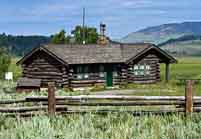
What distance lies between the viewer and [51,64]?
43812 mm

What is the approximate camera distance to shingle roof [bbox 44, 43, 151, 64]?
142 feet

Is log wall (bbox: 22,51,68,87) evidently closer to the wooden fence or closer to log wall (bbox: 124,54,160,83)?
log wall (bbox: 124,54,160,83)

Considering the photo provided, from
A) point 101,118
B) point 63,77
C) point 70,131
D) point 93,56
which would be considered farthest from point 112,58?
point 70,131

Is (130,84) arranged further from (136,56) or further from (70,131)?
(70,131)

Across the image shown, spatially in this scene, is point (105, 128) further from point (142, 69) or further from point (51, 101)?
point (142, 69)

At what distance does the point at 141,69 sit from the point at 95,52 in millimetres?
4377

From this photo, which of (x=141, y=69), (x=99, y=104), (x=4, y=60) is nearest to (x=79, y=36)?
(x=4, y=60)

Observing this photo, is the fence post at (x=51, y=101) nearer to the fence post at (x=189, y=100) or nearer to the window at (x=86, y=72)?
the fence post at (x=189, y=100)

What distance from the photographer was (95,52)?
45.2 metres

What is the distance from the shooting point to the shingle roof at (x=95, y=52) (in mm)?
43188

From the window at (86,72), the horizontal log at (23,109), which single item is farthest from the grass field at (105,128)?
the window at (86,72)

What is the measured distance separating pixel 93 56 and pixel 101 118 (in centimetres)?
3035

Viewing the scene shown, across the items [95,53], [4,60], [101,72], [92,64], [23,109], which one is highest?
[95,53]

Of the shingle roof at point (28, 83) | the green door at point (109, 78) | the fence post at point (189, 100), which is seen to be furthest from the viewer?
the green door at point (109, 78)
